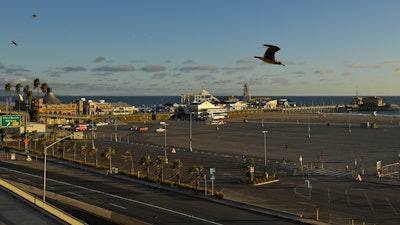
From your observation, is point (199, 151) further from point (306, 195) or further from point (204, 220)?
point (204, 220)

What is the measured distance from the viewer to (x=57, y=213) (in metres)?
27.5

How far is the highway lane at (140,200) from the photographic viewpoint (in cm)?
3622

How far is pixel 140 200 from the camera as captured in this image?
43.0m

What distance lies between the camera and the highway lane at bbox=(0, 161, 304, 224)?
3622cm

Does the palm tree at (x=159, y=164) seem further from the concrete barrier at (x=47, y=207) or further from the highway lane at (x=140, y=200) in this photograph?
the concrete barrier at (x=47, y=207)

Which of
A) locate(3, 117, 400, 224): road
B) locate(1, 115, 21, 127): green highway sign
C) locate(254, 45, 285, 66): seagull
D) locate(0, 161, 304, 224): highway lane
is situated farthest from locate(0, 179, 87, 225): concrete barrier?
locate(1, 115, 21, 127): green highway sign

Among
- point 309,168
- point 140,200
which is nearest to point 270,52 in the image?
point 140,200

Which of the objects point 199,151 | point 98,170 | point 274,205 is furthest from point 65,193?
point 199,151

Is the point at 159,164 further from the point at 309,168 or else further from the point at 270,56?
the point at 270,56

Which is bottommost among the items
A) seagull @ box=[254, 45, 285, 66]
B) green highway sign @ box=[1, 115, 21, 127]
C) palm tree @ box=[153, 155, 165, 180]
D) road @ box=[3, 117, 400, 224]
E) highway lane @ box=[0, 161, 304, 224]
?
highway lane @ box=[0, 161, 304, 224]

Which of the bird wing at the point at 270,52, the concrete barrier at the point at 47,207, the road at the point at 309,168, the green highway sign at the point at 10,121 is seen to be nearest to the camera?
the bird wing at the point at 270,52

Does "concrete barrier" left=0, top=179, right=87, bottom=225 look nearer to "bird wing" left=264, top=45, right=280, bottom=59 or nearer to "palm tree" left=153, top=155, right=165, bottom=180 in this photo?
"bird wing" left=264, top=45, right=280, bottom=59

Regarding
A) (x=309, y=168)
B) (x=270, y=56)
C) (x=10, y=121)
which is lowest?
(x=309, y=168)

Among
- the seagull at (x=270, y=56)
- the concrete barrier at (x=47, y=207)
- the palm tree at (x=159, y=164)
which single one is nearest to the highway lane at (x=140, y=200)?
the palm tree at (x=159, y=164)
